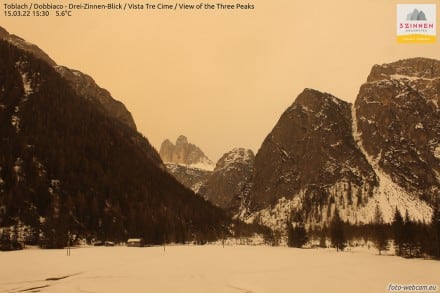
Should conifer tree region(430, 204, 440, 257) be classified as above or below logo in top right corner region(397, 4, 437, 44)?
below

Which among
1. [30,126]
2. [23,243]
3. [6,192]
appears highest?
[30,126]

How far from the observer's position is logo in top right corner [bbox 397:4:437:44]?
142ft

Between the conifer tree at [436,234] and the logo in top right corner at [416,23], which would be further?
the conifer tree at [436,234]

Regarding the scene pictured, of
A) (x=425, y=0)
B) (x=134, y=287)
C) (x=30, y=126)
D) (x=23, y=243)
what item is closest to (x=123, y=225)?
(x=23, y=243)

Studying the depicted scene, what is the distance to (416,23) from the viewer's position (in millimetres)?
43719

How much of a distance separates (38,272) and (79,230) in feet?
326

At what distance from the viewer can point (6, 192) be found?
150 metres

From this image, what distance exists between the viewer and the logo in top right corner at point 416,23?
142ft

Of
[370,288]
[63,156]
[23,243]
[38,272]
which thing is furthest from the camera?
[63,156]

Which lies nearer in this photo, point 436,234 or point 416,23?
point 416,23

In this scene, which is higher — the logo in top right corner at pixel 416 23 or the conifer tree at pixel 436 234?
the logo in top right corner at pixel 416 23

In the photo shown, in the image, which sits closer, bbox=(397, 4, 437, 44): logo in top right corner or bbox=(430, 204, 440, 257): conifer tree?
bbox=(397, 4, 437, 44): logo in top right corner

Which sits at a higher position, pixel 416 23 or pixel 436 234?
pixel 416 23

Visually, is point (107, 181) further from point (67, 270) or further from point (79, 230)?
point (67, 270)
